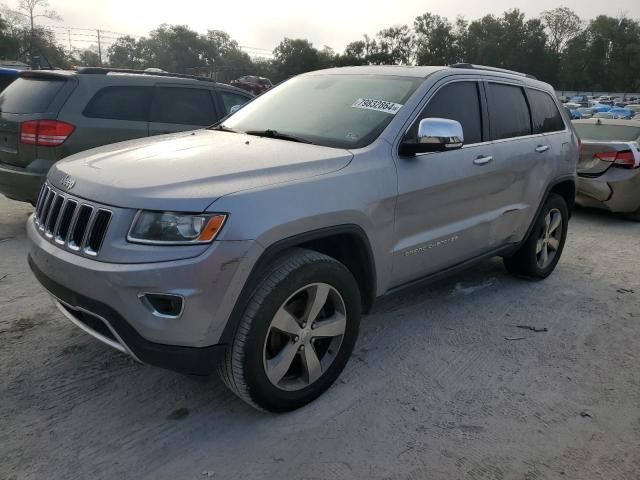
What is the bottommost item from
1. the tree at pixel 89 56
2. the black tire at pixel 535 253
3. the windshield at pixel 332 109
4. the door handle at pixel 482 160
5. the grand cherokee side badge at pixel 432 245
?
the black tire at pixel 535 253

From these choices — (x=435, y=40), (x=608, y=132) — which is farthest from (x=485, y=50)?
(x=608, y=132)

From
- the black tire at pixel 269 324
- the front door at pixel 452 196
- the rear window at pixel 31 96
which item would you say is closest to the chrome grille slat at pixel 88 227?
the black tire at pixel 269 324

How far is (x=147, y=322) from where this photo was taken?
228cm

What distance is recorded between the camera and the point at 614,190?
742 centimetres

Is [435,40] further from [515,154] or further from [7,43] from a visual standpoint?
[515,154]

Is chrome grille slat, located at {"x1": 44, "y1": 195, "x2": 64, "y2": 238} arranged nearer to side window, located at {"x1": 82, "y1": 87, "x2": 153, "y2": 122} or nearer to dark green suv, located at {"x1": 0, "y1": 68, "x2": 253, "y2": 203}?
dark green suv, located at {"x1": 0, "y1": 68, "x2": 253, "y2": 203}

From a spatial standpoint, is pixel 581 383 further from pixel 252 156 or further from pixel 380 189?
pixel 252 156

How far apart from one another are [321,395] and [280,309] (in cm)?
67

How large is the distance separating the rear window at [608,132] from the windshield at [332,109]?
229 inches

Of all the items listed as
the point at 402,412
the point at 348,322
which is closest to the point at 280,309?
the point at 348,322

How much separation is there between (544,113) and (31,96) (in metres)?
4.92

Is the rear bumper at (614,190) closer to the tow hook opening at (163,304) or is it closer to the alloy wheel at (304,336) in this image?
the alloy wheel at (304,336)

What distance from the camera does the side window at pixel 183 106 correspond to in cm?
600

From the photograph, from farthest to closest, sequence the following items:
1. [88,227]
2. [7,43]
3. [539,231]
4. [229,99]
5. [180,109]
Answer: [7,43] < [229,99] < [180,109] < [539,231] < [88,227]
